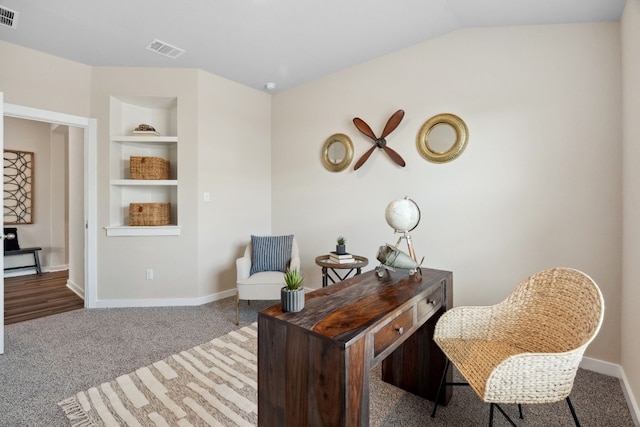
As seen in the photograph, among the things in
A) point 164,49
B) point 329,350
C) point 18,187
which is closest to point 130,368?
point 329,350

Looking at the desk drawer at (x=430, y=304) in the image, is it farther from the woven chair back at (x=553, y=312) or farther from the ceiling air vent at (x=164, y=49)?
the ceiling air vent at (x=164, y=49)

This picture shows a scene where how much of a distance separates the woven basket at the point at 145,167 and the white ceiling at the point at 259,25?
39.3 inches

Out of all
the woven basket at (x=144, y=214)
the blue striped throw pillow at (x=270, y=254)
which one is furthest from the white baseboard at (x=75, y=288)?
the blue striped throw pillow at (x=270, y=254)

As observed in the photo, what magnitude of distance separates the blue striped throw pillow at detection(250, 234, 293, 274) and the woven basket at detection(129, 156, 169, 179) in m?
1.33

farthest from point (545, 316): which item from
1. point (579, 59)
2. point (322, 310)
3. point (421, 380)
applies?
point (579, 59)

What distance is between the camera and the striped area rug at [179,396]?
1643 mm

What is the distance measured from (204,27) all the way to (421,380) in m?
3.08

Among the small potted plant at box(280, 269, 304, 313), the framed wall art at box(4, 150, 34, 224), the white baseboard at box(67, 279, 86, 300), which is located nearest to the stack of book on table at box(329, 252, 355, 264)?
the small potted plant at box(280, 269, 304, 313)

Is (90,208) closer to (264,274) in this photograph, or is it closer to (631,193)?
(264,274)

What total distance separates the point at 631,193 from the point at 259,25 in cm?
283

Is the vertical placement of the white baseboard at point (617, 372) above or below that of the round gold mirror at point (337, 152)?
below

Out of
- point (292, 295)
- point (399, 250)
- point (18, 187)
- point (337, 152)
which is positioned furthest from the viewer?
point (18, 187)

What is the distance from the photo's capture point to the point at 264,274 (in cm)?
315

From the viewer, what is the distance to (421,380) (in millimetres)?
1829
